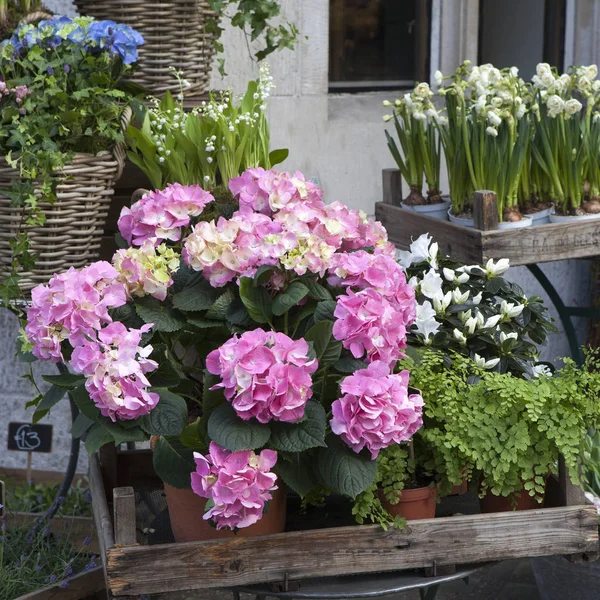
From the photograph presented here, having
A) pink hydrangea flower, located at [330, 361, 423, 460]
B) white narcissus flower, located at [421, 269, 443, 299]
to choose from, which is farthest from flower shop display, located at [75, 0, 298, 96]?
pink hydrangea flower, located at [330, 361, 423, 460]

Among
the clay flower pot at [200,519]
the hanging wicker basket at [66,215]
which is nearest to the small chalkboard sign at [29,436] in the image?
the hanging wicker basket at [66,215]

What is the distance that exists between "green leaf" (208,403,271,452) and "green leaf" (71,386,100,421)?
0.61ft

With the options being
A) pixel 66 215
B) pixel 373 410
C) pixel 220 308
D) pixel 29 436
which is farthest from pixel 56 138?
pixel 29 436

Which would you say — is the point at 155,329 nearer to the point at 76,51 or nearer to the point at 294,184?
the point at 294,184

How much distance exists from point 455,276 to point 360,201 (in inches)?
71.1

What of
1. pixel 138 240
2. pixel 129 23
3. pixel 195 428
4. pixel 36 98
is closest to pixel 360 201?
pixel 129 23

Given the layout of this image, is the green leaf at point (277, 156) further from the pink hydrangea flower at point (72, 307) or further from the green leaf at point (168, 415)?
the green leaf at point (168, 415)

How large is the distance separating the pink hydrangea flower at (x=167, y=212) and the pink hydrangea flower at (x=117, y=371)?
1.03 ft

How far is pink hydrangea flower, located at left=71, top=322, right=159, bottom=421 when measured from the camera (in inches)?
56.6

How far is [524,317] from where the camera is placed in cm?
198

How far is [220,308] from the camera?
5.31ft

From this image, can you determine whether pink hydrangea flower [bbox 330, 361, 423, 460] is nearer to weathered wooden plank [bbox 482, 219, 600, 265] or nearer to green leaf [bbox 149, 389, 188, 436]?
green leaf [bbox 149, 389, 188, 436]

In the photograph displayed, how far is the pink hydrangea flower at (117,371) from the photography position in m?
1.44

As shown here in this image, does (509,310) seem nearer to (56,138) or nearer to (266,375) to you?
(266,375)
